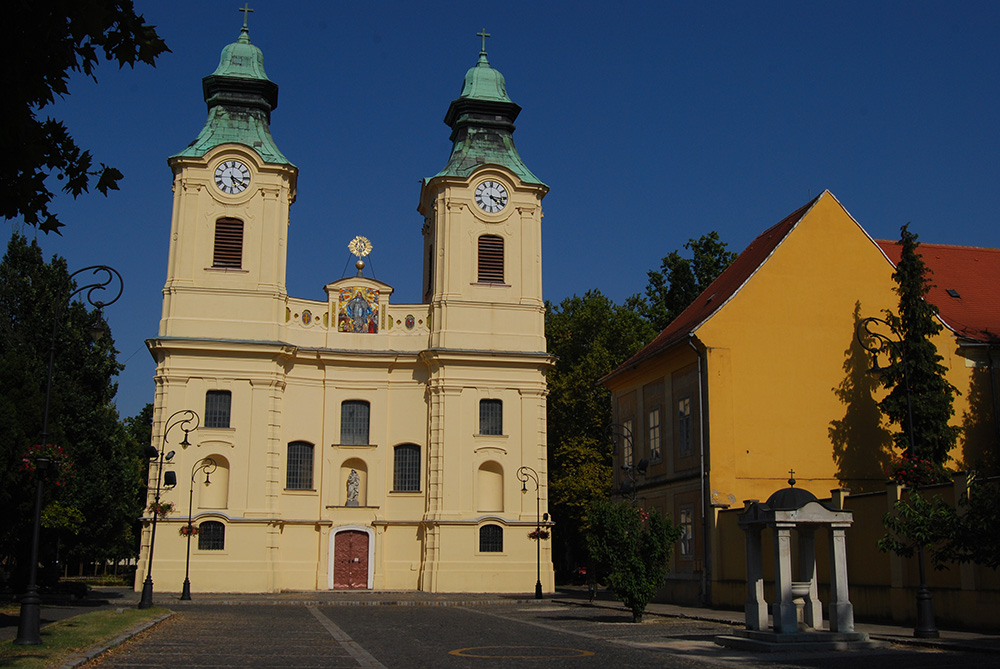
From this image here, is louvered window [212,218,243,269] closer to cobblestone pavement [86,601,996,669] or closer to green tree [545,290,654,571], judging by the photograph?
green tree [545,290,654,571]

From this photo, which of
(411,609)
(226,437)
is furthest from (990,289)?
(226,437)

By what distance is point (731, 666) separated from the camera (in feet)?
46.9

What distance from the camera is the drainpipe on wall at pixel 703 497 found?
2864 centimetres

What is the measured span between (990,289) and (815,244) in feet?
23.5

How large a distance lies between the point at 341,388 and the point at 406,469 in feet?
14.6

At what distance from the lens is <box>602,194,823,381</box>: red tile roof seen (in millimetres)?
31047

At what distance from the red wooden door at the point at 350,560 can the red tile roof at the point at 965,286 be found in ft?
76.2

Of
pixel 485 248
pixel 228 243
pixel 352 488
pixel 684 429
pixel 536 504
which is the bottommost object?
pixel 536 504

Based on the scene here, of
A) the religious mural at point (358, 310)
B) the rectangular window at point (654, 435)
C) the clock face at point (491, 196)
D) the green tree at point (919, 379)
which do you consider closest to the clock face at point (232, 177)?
the religious mural at point (358, 310)

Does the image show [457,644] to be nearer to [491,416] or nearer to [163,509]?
[163,509]

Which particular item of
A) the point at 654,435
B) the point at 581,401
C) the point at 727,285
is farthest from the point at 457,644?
the point at 581,401

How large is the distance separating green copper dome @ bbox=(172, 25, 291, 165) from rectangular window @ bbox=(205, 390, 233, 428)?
10.1m

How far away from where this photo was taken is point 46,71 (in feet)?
25.3

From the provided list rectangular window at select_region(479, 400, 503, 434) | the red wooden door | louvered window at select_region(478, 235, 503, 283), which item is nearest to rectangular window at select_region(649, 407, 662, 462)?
rectangular window at select_region(479, 400, 503, 434)
